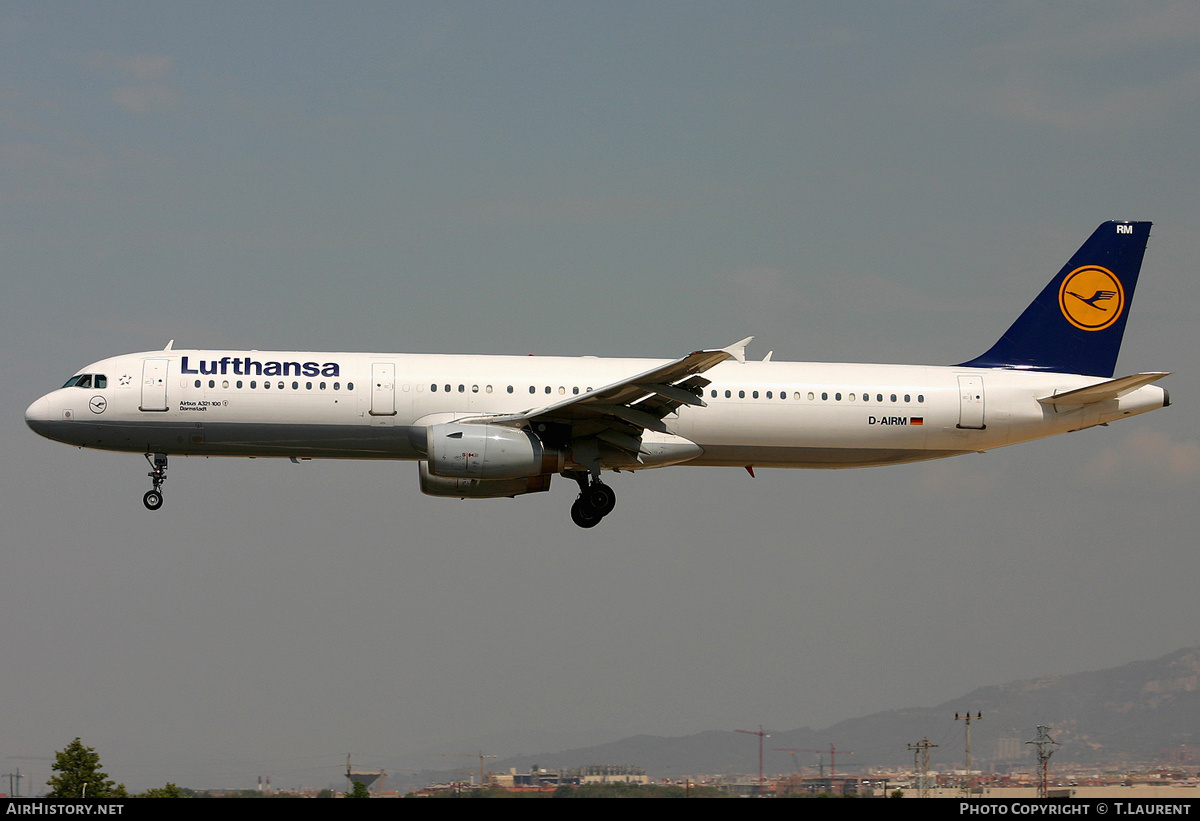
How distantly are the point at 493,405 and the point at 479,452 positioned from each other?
2.12 metres

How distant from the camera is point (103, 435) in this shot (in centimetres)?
2869

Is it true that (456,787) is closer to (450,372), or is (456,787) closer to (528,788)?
(528,788)

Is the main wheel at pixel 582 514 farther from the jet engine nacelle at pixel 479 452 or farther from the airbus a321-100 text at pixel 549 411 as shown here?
the jet engine nacelle at pixel 479 452

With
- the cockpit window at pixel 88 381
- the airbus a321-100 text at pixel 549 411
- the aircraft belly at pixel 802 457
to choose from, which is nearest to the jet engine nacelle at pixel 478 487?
the airbus a321-100 text at pixel 549 411

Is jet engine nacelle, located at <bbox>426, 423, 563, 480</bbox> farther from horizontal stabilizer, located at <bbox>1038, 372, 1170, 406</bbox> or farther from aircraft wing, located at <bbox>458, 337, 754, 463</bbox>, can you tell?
horizontal stabilizer, located at <bbox>1038, 372, 1170, 406</bbox>

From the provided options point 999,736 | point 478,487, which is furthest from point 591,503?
point 999,736

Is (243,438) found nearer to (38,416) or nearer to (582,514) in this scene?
(38,416)

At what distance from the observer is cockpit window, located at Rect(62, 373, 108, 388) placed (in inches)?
1134

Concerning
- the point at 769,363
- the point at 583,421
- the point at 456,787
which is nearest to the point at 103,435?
the point at 583,421

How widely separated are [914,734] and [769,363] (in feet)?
51.6

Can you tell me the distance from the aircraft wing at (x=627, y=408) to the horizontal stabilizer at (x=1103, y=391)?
9621 mm

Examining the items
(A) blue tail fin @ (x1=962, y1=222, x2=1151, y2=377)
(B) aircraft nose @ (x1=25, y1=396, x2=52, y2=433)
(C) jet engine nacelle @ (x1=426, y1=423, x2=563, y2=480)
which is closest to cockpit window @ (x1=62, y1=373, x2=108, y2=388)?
(B) aircraft nose @ (x1=25, y1=396, x2=52, y2=433)

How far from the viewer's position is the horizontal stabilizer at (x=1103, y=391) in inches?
1153

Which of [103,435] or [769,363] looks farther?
[769,363]
